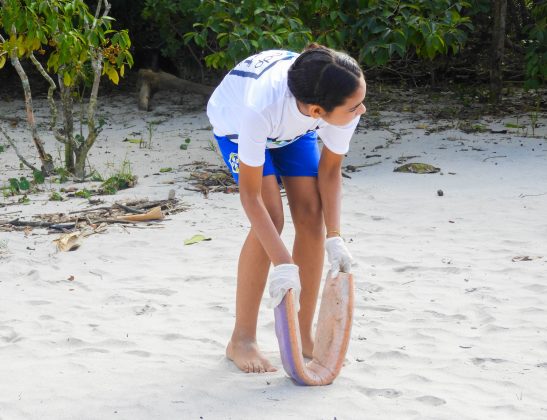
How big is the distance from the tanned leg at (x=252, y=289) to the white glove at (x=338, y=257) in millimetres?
203

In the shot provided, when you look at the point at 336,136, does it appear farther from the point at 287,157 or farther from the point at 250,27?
the point at 250,27

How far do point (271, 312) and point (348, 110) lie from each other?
122 cm

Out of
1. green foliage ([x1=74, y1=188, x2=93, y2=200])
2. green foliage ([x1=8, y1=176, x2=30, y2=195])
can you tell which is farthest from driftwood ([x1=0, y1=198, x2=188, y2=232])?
green foliage ([x1=8, y1=176, x2=30, y2=195])

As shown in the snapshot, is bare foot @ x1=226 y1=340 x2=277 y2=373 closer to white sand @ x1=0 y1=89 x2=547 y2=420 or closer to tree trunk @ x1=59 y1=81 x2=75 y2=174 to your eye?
white sand @ x1=0 y1=89 x2=547 y2=420

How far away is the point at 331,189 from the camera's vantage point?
9.87 feet

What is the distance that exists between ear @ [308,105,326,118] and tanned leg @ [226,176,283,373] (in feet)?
1.06

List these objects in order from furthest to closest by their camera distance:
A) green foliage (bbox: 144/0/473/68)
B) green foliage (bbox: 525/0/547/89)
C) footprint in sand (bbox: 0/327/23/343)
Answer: green foliage (bbox: 525/0/547/89)
green foliage (bbox: 144/0/473/68)
footprint in sand (bbox: 0/327/23/343)

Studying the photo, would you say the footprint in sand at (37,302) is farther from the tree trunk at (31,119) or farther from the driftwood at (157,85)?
the driftwood at (157,85)

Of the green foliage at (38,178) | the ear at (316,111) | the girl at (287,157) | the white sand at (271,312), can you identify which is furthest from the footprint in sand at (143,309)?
the green foliage at (38,178)

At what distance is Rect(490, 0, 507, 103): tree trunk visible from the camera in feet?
28.3

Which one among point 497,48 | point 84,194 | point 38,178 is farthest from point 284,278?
point 497,48

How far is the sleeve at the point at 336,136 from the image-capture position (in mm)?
2947

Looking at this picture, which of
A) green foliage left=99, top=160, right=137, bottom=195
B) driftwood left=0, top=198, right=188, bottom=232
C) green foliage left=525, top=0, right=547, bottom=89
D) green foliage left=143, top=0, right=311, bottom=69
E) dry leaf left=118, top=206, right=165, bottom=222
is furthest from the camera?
green foliage left=525, top=0, right=547, bottom=89

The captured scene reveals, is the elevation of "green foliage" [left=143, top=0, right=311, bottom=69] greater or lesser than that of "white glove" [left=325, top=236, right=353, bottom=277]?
greater
